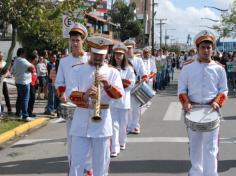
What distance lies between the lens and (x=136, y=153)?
9.95 m

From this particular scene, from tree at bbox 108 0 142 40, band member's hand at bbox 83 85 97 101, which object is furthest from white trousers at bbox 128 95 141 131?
tree at bbox 108 0 142 40

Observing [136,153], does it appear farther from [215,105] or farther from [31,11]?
[31,11]

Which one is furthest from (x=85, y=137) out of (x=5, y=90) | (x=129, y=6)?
(x=129, y=6)

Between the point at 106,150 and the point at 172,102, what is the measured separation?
14.6 metres

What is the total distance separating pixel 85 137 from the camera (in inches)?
245

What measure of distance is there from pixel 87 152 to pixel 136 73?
5.57 metres

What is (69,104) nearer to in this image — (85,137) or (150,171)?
(85,137)

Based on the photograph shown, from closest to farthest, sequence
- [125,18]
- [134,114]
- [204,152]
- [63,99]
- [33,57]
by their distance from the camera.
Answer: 1. [204,152]
2. [63,99]
3. [134,114]
4. [33,57]
5. [125,18]

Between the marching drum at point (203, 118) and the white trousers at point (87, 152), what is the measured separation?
111cm

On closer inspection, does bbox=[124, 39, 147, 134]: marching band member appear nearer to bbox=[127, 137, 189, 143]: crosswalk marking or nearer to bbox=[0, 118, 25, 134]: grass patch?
bbox=[127, 137, 189, 143]: crosswalk marking

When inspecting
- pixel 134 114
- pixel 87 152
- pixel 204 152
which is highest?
pixel 87 152

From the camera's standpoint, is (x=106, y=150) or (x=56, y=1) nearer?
(x=106, y=150)

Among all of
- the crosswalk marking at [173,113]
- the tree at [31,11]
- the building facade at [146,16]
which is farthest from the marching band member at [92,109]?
the building facade at [146,16]

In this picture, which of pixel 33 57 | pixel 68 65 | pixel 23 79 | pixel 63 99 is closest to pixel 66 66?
pixel 68 65
